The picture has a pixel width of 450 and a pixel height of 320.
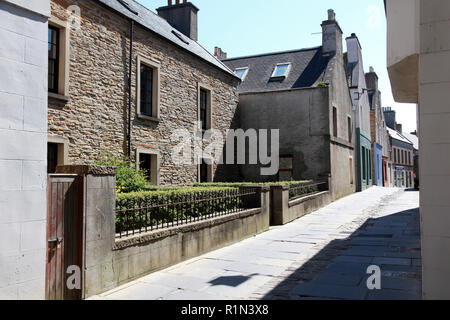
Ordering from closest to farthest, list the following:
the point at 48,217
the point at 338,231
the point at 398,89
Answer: the point at 48,217
the point at 398,89
the point at 338,231

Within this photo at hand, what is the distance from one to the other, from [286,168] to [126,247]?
48.8 feet

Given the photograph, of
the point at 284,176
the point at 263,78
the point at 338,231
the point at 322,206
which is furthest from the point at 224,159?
the point at 338,231

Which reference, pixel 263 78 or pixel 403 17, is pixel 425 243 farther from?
pixel 263 78

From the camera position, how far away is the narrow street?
5363 millimetres

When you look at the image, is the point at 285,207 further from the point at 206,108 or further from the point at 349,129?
the point at 349,129

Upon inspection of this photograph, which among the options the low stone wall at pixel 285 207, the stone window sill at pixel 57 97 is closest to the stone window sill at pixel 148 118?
the stone window sill at pixel 57 97

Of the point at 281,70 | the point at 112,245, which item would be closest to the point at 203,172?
the point at 281,70

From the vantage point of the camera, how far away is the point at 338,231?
10.7 metres

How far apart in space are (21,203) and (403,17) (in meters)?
6.23

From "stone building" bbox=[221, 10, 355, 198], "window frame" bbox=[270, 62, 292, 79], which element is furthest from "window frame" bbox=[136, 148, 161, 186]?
"window frame" bbox=[270, 62, 292, 79]

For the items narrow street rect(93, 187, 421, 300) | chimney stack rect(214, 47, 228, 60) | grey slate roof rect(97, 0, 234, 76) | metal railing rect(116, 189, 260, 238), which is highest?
chimney stack rect(214, 47, 228, 60)

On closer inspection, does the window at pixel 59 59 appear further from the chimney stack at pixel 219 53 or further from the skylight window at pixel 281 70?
the chimney stack at pixel 219 53

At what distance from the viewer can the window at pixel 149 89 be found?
13.1 metres

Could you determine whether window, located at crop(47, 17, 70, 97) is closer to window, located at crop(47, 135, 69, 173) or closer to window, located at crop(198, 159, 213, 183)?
window, located at crop(47, 135, 69, 173)
